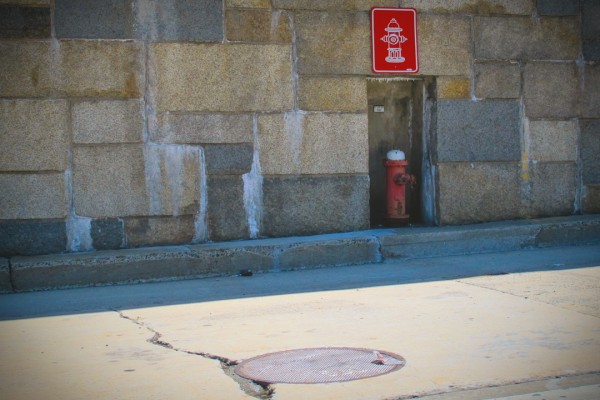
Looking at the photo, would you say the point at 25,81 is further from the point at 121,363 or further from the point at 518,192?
the point at 518,192

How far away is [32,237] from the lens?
8.22m

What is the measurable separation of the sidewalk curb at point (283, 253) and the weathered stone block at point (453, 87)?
1.53 meters

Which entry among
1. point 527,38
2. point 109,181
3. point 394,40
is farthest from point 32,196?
point 527,38

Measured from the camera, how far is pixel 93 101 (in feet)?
27.3

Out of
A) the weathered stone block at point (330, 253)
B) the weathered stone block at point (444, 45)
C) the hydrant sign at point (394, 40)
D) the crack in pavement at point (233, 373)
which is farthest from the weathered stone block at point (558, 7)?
the crack in pavement at point (233, 373)

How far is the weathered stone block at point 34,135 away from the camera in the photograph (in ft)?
26.6

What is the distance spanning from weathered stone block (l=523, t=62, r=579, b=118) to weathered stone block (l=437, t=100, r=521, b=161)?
23 cm

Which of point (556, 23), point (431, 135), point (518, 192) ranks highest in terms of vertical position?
point (556, 23)

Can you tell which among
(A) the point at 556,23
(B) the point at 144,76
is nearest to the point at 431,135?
(A) the point at 556,23

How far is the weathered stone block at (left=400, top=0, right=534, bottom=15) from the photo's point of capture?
30.3 ft

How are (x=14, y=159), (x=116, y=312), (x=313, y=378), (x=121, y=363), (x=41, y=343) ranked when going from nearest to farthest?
(x=313, y=378), (x=121, y=363), (x=41, y=343), (x=116, y=312), (x=14, y=159)

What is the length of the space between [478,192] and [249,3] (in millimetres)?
3453

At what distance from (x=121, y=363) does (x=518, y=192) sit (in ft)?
20.1

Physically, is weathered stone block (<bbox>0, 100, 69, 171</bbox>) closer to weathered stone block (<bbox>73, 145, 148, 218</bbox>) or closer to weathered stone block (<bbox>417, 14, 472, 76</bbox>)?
weathered stone block (<bbox>73, 145, 148, 218</bbox>)
